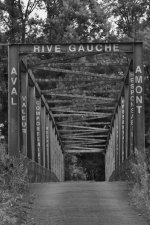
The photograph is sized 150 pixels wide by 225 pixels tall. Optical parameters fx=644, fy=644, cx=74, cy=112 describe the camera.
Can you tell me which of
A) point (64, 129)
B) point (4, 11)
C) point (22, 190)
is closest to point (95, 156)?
point (64, 129)

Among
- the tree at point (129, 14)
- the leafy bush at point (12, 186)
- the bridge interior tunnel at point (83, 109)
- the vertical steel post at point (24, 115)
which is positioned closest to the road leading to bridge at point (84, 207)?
the leafy bush at point (12, 186)

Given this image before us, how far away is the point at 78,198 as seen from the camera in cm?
1377

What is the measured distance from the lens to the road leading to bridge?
10734 millimetres

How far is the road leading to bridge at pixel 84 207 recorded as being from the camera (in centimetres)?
1073

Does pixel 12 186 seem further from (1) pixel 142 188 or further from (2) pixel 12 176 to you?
(1) pixel 142 188

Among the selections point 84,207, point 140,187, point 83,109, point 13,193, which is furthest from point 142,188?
point 83,109

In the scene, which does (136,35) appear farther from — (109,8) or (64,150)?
(64,150)

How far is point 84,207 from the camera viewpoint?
40.4 feet

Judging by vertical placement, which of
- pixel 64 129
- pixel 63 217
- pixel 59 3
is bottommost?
pixel 63 217

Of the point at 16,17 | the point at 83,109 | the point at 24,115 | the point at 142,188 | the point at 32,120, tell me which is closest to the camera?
the point at 142,188

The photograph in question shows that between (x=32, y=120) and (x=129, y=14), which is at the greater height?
(x=129, y=14)

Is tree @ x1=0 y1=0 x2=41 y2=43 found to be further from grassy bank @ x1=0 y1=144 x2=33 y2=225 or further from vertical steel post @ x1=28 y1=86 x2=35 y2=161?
grassy bank @ x1=0 y1=144 x2=33 y2=225

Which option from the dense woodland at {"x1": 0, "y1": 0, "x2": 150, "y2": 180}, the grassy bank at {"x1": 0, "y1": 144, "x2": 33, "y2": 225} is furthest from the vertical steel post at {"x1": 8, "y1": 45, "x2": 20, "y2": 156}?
the dense woodland at {"x1": 0, "y1": 0, "x2": 150, "y2": 180}

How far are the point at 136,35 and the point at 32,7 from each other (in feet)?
29.2
